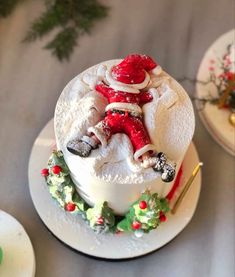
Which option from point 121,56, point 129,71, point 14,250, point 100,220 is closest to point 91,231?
point 100,220

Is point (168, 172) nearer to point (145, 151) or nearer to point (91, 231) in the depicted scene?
point (145, 151)

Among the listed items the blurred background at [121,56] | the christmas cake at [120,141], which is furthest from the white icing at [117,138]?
the blurred background at [121,56]

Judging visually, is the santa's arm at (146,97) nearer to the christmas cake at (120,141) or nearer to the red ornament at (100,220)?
the christmas cake at (120,141)

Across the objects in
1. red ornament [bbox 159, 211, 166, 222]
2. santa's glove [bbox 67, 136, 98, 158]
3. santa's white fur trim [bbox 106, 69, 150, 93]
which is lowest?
red ornament [bbox 159, 211, 166, 222]

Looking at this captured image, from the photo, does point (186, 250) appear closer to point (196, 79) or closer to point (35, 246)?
point (35, 246)

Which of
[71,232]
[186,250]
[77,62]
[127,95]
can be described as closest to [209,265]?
[186,250]

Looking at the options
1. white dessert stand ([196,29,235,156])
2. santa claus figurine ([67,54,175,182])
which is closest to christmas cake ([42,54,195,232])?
santa claus figurine ([67,54,175,182])

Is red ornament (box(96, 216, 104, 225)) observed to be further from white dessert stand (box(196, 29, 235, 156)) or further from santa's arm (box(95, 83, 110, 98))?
white dessert stand (box(196, 29, 235, 156))
